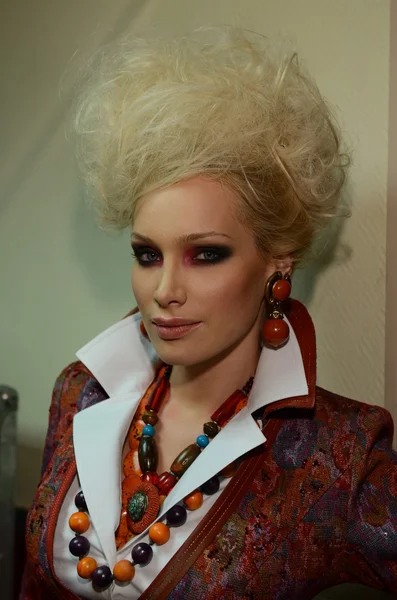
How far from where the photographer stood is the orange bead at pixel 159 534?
1.06 meters

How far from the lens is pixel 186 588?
1.02 meters

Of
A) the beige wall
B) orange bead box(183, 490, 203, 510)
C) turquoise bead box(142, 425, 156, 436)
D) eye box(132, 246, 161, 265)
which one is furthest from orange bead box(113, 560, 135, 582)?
the beige wall

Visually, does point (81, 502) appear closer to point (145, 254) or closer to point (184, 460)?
point (184, 460)

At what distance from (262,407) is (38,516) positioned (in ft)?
1.39

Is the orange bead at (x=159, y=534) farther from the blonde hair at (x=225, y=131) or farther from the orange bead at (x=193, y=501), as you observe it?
the blonde hair at (x=225, y=131)

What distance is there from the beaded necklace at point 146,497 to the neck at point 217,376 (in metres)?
0.02

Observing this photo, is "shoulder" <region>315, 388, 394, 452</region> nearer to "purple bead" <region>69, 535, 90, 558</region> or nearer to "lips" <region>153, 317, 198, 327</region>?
"lips" <region>153, 317, 198, 327</region>

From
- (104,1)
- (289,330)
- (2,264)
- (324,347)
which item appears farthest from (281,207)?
(2,264)

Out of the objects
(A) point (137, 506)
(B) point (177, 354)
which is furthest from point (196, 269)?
(A) point (137, 506)

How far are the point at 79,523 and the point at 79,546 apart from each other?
37 millimetres

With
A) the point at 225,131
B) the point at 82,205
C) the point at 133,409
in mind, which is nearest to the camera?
the point at 225,131

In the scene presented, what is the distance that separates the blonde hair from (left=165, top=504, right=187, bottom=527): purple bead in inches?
16.8

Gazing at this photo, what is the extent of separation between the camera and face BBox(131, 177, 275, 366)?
1.06 metres

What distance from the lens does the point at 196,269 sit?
1.08 m
